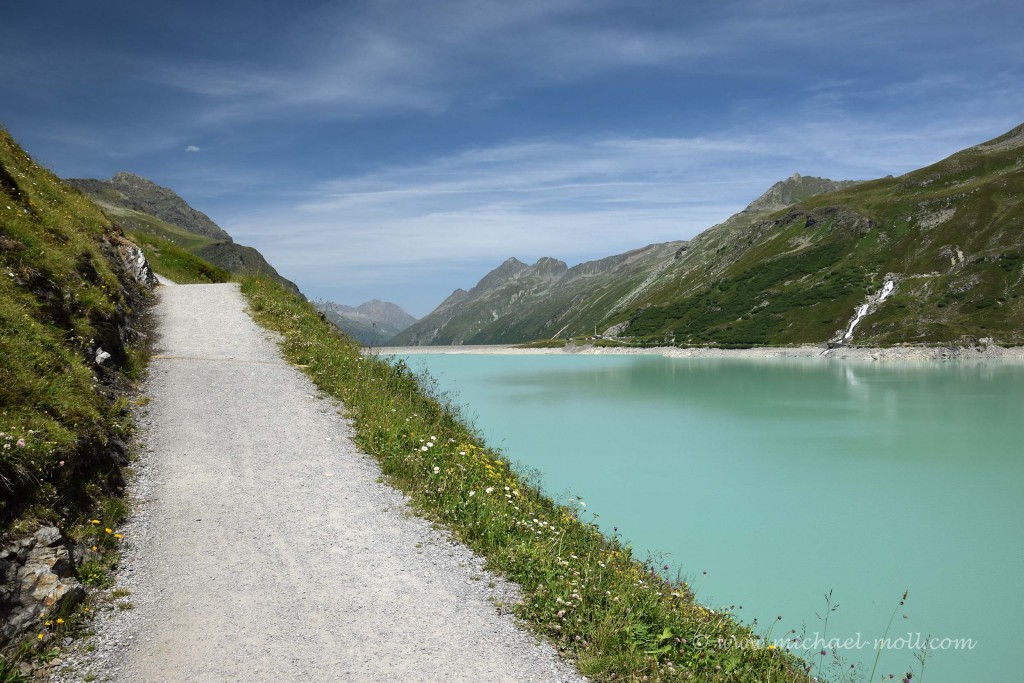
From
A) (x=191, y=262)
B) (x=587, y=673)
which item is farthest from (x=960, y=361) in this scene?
(x=587, y=673)

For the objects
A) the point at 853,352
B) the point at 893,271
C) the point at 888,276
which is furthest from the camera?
the point at 893,271

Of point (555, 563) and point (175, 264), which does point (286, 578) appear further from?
point (175, 264)

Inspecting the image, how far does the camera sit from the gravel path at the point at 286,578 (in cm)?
639

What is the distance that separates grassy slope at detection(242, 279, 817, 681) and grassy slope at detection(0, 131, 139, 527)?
5002mm

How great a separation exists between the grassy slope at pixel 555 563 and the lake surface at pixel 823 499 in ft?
15.4

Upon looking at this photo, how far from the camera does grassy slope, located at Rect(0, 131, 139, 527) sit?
7957 mm

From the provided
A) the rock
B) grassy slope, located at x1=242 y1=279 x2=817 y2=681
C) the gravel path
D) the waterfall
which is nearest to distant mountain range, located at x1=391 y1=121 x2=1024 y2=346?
the waterfall

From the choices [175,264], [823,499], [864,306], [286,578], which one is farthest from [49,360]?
[864,306]

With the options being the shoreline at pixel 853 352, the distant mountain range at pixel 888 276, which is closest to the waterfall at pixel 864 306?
the distant mountain range at pixel 888 276

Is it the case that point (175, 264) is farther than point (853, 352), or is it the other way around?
point (853, 352)

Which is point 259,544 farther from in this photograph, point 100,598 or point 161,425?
point 161,425

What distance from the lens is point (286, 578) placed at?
792 cm

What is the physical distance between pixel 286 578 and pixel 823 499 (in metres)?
20.6

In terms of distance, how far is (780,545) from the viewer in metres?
17.6
